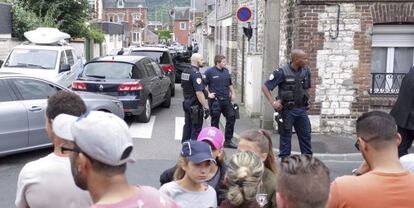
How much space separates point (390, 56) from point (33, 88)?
7192 millimetres

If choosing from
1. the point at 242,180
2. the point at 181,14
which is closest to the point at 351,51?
the point at 242,180

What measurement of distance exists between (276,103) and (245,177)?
16.9 ft

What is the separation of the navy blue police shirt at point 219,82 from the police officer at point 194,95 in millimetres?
711

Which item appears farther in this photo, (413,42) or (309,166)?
(413,42)

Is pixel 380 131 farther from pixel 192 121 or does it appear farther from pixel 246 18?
pixel 246 18

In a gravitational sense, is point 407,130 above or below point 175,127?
above

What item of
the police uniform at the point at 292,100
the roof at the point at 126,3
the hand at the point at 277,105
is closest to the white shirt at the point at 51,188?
the hand at the point at 277,105

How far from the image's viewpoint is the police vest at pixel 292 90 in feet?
26.9

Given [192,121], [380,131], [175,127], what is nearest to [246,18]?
[175,127]

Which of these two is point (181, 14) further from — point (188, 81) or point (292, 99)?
point (292, 99)

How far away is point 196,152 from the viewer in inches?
141

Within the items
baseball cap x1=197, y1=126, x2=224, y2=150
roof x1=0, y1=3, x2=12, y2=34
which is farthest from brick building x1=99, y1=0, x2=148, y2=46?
baseball cap x1=197, y1=126, x2=224, y2=150

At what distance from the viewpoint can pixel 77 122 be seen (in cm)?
221

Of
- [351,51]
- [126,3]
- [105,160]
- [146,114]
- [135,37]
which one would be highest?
[126,3]
